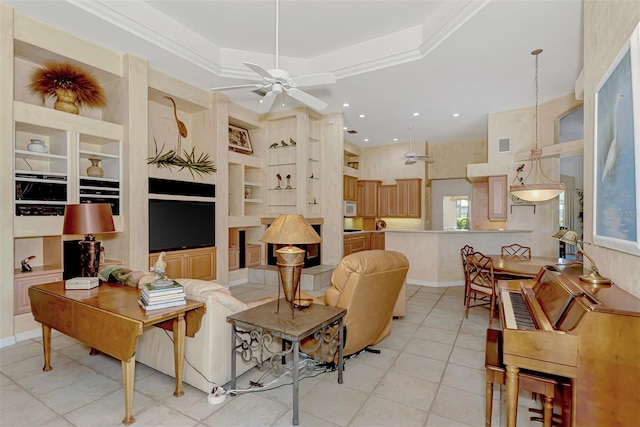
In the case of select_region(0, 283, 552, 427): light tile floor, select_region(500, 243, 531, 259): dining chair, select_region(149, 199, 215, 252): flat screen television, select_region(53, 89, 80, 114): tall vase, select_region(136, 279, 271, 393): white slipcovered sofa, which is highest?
select_region(53, 89, 80, 114): tall vase

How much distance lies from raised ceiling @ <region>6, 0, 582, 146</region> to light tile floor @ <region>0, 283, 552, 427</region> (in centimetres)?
363

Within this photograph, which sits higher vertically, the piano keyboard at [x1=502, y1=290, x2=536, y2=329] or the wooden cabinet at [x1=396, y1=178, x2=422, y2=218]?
the wooden cabinet at [x1=396, y1=178, x2=422, y2=218]

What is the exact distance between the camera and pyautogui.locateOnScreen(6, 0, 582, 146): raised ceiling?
349cm

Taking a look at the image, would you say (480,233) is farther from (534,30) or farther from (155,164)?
(155,164)

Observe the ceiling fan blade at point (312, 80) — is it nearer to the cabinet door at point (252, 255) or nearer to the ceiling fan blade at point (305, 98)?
the ceiling fan blade at point (305, 98)

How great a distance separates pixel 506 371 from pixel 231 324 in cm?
189

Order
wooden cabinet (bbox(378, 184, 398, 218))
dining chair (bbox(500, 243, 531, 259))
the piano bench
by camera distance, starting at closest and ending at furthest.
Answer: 1. the piano bench
2. dining chair (bbox(500, 243, 531, 259))
3. wooden cabinet (bbox(378, 184, 398, 218))

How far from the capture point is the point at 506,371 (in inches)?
67.8

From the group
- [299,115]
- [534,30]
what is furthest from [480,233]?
[299,115]

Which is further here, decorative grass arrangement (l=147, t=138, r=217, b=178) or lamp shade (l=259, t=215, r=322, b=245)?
decorative grass arrangement (l=147, t=138, r=217, b=178)

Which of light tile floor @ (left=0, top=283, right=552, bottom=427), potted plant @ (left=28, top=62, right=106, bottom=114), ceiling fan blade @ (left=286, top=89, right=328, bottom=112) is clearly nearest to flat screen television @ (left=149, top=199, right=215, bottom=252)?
potted plant @ (left=28, top=62, right=106, bottom=114)

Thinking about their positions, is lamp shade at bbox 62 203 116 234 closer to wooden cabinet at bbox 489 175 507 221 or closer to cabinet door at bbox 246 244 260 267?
cabinet door at bbox 246 244 260 267

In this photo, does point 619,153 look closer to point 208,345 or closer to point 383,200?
point 208,345

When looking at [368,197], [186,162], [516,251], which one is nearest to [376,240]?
[368,197]
